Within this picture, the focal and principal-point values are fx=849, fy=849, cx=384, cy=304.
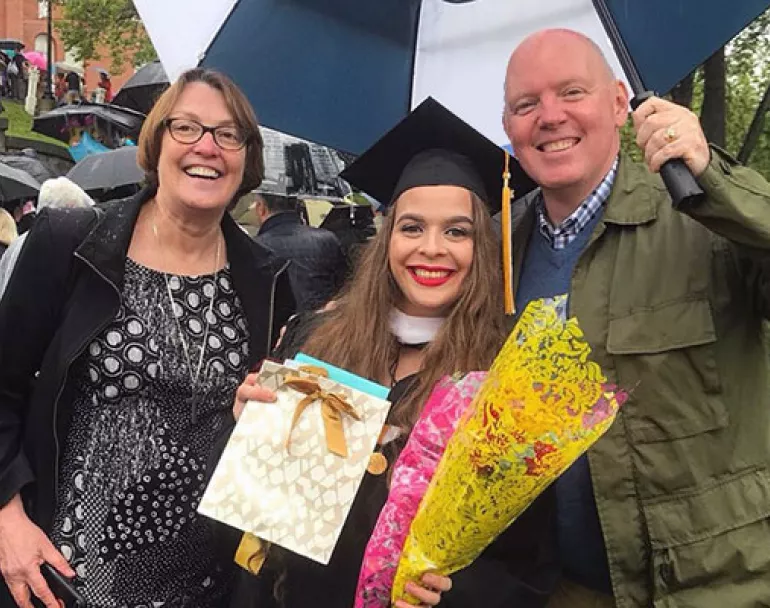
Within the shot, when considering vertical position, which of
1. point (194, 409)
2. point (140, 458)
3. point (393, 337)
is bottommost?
point (140, 458)

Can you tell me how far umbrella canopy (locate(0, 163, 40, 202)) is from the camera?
8.12m

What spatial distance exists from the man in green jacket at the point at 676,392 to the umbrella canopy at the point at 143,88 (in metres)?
11.9

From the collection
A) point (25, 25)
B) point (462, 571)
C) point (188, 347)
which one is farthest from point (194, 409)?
point (25, 25)

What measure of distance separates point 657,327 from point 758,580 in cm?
65

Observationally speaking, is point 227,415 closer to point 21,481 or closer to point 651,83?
point 21,481

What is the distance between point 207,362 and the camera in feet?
8.17

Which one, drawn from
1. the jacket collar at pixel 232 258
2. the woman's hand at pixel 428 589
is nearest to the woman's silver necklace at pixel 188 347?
the jacket collar at pixel 232 258

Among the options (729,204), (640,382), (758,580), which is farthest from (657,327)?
(758,580)

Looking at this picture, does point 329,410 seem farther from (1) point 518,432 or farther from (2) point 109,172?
(2) point 109,172

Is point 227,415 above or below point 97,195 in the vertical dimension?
below

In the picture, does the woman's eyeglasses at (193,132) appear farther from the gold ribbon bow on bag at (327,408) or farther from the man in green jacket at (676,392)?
the man in green jacket at (676,392)

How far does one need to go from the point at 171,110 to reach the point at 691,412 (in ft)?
5.59

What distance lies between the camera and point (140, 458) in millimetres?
2385

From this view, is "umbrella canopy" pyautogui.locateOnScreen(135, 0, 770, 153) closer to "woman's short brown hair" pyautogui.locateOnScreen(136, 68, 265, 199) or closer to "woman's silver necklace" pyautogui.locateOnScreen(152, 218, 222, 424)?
"woman's short brown hair" pyautogui.locateOnScreen(136, 68, 265, 199)
